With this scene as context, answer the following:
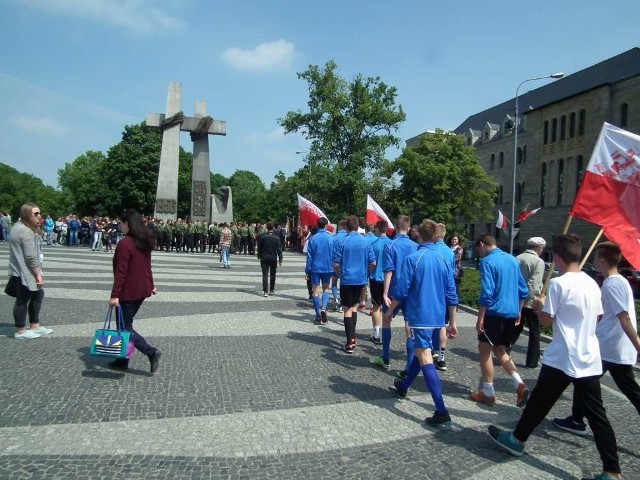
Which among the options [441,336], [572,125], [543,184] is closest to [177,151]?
[441,336]

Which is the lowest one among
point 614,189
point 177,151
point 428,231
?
point 428,231

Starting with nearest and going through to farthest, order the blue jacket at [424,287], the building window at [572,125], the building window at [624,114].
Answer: the blue jacket at [424,287]
the building window at [624,114]
the building window at [572,125]

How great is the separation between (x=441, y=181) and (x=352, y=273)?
112ft

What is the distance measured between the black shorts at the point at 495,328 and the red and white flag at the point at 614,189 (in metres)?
1.39

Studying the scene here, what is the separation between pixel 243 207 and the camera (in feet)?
355

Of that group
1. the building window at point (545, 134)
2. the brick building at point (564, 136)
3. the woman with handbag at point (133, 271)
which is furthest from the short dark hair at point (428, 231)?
the building window at point (545, 134)

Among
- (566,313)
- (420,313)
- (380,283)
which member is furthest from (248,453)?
(380,283)

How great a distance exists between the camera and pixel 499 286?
17.8ft

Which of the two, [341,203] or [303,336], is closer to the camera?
[303,336]

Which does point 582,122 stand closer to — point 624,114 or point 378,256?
point 624,114

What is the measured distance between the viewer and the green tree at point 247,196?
9688cm

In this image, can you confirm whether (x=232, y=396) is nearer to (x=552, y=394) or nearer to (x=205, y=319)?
(x=552, y=394)

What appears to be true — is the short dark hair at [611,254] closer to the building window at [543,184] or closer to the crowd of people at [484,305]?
the crowd of people at [484,305]

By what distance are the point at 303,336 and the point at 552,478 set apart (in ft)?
16.5
